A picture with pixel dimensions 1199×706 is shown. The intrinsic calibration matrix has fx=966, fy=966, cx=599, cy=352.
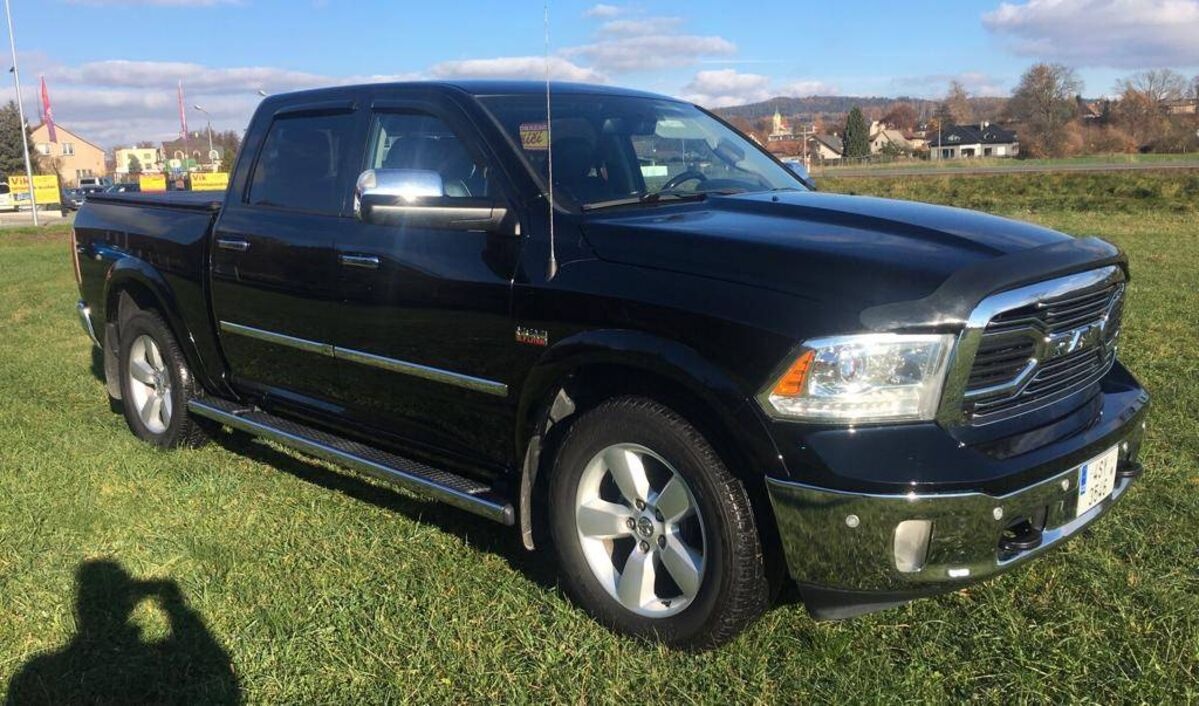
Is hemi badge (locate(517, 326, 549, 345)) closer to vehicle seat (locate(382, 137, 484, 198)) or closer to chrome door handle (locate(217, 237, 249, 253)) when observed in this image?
vehicle seat (locate(382, 137, 484, 198))

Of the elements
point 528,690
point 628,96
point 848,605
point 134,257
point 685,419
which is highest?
point 628,96

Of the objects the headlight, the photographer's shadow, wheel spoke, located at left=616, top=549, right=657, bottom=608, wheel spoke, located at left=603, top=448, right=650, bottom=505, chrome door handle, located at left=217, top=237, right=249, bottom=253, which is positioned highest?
chrome door handle, located at left=217, top=237, right=249, bottom=253

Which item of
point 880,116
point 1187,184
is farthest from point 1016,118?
point 1187,184

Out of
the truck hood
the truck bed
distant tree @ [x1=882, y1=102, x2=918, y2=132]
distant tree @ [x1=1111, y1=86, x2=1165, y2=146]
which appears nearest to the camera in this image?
the truck hood

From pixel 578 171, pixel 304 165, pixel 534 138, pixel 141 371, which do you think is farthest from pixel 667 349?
pixel 141 371

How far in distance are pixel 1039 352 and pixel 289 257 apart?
302 cm

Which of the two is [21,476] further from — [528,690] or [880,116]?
[880,116]

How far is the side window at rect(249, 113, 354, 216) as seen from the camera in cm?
425

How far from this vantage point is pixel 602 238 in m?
3.15

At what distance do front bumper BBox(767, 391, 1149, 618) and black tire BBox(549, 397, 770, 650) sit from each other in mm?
149

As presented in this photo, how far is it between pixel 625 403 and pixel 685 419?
0.23 m

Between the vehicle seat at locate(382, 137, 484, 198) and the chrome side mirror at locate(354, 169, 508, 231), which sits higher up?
the vehicle seat at locate(382, 137, 484, 198)

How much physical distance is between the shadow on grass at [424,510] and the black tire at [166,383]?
0.84 ft

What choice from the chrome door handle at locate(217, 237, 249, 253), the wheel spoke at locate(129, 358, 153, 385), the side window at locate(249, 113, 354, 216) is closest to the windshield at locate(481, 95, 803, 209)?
the side window at locate(249, 113, 354, 216)
